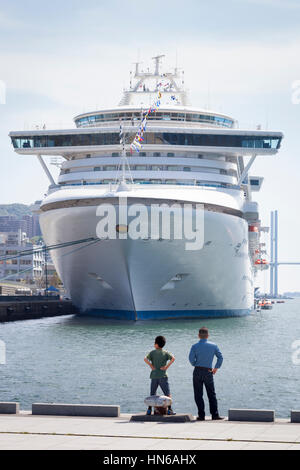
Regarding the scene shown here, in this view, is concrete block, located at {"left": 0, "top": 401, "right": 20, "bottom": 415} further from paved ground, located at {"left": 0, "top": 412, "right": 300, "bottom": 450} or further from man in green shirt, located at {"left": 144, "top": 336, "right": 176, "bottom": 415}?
man in green shirt, located at {"left": 144, "top": 336, "right": 176, "bottom": 415}

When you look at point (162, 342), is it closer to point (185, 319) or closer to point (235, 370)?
point (235, 370)

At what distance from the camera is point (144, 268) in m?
41.2

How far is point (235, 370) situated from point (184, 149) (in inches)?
855

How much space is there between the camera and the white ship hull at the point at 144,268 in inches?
1613

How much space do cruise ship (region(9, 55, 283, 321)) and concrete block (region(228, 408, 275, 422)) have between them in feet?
87.2

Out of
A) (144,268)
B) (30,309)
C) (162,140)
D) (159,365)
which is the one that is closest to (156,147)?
(162,140)

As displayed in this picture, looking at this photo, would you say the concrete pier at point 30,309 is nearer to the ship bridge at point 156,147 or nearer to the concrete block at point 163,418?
the ship bridge at point 156,147

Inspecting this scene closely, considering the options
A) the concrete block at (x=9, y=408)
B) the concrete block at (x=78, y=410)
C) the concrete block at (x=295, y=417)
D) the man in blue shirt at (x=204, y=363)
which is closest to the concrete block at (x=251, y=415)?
the concrete block at (x=295, y=417)

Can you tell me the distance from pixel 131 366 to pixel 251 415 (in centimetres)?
1343

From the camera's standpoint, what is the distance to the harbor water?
2000cm

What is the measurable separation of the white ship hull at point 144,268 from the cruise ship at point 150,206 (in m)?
0.06

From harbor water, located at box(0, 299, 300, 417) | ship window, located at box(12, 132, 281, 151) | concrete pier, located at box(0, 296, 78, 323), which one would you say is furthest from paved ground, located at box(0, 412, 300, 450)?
concrete pier, located at box(0, 296, 78, 323)

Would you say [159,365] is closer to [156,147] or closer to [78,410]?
[78,410]

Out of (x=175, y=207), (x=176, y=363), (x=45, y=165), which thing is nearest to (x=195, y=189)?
(x=175, y=207)
